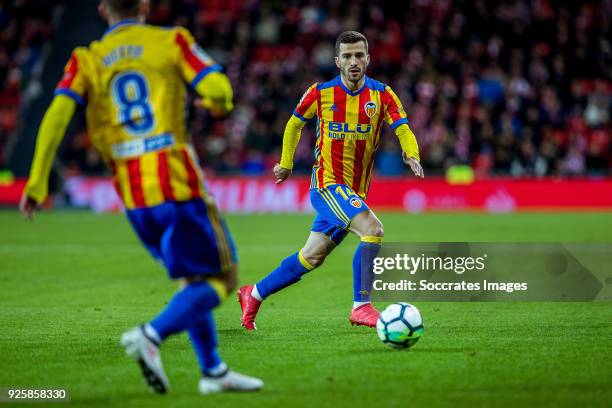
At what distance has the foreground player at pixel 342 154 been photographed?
25.4 feet

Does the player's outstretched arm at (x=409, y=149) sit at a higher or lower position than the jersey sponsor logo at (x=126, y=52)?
lower

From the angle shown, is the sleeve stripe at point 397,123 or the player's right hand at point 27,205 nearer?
the player's right hand at point 27,205

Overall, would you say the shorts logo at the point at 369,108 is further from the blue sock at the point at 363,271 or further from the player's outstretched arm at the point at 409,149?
the blue sock at the point at 363,271

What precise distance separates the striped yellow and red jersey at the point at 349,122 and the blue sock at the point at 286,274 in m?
0.66

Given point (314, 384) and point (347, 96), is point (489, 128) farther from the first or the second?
point (314, 384)

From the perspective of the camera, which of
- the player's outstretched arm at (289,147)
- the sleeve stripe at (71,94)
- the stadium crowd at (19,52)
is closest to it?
the sleeve stripe at (71,94)

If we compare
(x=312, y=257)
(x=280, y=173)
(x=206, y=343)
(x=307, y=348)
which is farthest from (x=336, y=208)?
(x=206, y=343)

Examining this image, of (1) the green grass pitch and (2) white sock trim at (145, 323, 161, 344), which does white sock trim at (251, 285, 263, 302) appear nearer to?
(1) the green grass pitch

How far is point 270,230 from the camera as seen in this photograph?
18.6 m

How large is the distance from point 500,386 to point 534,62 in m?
22.3

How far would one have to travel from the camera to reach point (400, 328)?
6535mm

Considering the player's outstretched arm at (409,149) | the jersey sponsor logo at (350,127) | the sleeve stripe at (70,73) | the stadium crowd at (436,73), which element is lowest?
the stadium crowd at (436,73)

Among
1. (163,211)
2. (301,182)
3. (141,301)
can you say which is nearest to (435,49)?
(301,182)

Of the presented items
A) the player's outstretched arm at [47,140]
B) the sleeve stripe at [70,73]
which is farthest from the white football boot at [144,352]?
the sleeve stripe at [70,73]
